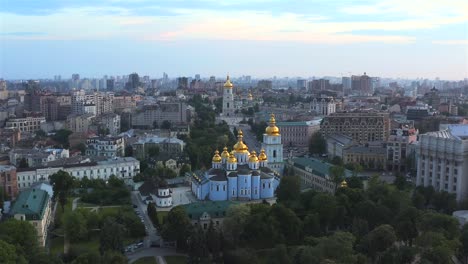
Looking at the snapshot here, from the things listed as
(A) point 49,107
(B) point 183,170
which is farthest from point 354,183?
(A) point 49,107

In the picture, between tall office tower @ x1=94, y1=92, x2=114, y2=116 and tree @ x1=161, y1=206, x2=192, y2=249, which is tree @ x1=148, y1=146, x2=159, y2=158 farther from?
tall office tower @ x1=94, y1=92, x2=114, y2=116

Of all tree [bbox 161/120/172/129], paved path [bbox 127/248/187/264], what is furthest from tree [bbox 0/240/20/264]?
tree [bbox 161/120/172/129]

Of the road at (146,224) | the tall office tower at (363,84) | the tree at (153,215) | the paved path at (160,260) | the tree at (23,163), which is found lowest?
the paved path at (160,260)

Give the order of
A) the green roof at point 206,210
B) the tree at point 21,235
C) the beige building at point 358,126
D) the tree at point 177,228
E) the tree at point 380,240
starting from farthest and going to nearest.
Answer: the beige building at point 358,126 < the green roof at point 206,210 < the tree at point 177,228 < the tree at point 380,240 < the tree at point 21,235

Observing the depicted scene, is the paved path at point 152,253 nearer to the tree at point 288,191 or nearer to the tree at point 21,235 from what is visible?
the tree at point 21,235

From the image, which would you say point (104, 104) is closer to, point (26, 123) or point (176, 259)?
point (26, 123)

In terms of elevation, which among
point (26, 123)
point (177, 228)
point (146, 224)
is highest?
point (26, 123)

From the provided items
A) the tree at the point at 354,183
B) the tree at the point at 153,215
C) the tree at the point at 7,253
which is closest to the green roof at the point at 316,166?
the tree at the point at 354,183
